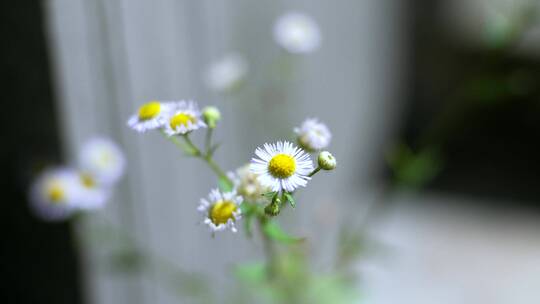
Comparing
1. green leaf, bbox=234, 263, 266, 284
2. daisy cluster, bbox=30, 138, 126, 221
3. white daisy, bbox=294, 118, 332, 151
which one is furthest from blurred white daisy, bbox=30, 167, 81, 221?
white daisy, bbox=294, 118, 332, 151

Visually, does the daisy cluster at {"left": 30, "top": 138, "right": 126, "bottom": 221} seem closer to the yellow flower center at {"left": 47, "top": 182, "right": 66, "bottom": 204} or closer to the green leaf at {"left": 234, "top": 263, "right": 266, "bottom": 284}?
the yellow flower center at {"left": 47, "top": 182, "right": 66, "bottom": 204}

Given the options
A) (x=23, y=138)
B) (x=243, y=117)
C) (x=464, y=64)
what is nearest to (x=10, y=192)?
(x=23, y=138)

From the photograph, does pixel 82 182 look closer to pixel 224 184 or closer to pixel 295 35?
pixel 224 184

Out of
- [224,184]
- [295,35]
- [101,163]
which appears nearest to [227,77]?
[295,35]

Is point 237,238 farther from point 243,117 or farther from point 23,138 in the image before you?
point 23,138

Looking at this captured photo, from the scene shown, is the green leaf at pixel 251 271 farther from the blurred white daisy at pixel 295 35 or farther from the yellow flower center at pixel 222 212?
the blurred white daisy at pixel 295 35
